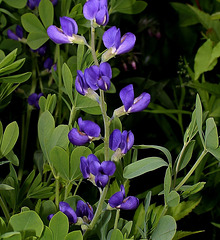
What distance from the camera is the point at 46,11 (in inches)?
24.0

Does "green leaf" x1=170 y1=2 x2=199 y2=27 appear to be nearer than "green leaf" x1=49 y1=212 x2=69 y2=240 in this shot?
No

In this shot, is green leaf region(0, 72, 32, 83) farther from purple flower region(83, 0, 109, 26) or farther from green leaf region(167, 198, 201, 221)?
green leaf region(167, 198, 201, 221)

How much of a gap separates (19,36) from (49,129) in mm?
255

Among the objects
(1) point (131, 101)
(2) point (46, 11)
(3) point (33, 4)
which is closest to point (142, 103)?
(1) point (131, 101)

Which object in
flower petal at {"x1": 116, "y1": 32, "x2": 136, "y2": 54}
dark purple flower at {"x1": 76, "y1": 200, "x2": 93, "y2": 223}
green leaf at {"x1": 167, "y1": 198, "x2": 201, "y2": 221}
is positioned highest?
flower petal at {"x1": 116, "y1": 32, "x2": 136, "y2": 54}

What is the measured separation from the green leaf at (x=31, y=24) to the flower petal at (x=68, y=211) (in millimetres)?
279

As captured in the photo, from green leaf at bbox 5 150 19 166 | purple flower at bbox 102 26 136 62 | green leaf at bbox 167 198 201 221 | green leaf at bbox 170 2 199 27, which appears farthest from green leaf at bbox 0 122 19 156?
green leaf at bbox 170 2 199 27

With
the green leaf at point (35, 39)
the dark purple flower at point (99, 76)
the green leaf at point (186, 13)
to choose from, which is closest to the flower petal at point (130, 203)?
the dark purple flower at point (99, 76)

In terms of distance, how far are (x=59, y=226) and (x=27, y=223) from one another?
30 millimetres

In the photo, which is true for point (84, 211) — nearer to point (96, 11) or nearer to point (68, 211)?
point (68, 211)

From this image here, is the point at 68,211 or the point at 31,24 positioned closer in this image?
the point at 68,211

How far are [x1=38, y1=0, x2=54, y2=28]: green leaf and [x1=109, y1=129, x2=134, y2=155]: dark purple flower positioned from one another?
0.81 ft

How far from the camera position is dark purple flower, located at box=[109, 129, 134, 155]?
432 millimetres

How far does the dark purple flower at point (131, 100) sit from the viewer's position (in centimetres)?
43
